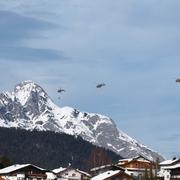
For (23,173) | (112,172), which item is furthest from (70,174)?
(112,172)

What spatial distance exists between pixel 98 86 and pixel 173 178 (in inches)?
2591

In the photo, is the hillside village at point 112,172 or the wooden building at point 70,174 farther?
the wooden building at point 70,174

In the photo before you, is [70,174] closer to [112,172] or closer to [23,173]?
[23,173]

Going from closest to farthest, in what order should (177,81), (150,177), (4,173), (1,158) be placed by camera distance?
(177,81), (150,177), (4,173), (1,158)

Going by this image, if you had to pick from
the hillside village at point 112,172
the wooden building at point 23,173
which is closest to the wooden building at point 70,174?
the hillside village at point 112,172

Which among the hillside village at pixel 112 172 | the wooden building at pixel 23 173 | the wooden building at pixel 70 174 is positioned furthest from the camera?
the wooden building at pixel 70 174

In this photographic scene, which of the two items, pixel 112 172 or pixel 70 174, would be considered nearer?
pixel 112 172

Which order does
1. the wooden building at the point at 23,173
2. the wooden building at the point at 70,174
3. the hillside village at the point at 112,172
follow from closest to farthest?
the hillside village at the point at 112,172, the wooden building at the point at 23,173, the wooden building at the point at 70,174

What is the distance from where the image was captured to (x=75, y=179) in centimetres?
17525

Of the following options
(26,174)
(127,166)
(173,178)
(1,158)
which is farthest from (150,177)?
(1,158)

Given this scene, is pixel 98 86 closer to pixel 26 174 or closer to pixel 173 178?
pixel 173 178

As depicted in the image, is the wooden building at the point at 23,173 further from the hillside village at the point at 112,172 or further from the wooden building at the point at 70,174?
the wooden building at the point at 70,174

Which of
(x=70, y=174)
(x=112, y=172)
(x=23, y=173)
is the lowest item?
(x=112, y=172)

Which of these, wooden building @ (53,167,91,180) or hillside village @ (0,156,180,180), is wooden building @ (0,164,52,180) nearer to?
hillside village @ (0,156,180,180)
